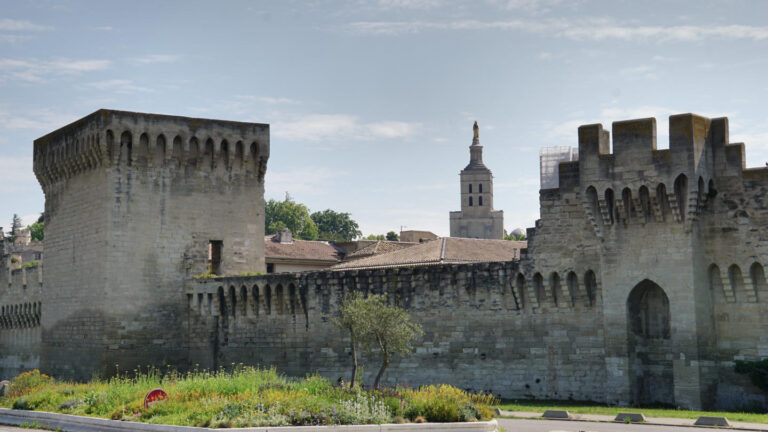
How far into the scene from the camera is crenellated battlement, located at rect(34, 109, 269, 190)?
40.9 meters

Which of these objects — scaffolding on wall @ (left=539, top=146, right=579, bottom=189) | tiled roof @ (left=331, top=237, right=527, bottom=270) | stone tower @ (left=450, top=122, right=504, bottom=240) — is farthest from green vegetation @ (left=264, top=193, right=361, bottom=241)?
tiled roof @ (left=331, top=237, right=527, bottom=270)

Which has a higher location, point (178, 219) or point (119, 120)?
point (119, 120)

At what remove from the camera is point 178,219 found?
41.6m

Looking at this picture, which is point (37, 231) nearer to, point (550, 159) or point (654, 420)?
point (550, 159)

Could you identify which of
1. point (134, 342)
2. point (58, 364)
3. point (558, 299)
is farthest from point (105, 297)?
point (558, 299)

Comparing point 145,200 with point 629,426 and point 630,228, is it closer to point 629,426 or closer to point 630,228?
point 630,228

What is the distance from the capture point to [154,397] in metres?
24.9

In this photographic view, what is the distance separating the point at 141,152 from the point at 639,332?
877 inches

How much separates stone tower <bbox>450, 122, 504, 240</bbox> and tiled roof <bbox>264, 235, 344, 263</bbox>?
76.0 m

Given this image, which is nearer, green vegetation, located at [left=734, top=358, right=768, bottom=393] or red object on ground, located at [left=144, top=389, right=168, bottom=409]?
red object on ground, located at [left=144, top=389, right=168, bottom=409]

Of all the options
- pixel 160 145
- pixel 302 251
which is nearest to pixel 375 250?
pixel 302 251

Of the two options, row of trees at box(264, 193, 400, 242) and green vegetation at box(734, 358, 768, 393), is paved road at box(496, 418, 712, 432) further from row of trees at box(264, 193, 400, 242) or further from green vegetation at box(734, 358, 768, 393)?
row of trees at box(264, 193, 400, 242)

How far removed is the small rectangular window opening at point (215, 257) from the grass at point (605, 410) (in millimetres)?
15971

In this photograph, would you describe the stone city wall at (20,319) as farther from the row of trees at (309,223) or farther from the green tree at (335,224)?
the green tree at (335,224)
